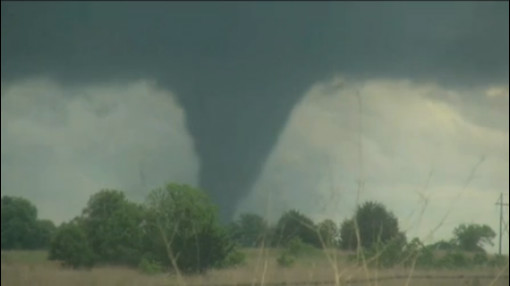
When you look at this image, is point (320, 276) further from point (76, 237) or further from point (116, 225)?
point (76, 237)

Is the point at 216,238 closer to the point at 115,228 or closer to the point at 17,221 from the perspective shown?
the point at 115,228

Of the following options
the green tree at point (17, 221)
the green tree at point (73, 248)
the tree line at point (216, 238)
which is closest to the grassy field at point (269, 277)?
the tree line at point (216, 238)

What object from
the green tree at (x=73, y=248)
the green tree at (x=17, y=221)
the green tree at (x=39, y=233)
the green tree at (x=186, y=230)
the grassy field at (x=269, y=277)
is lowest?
the grassy field at (x=269, y=277)

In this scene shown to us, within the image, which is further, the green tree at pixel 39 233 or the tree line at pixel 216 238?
the green tree at pixel 39 233

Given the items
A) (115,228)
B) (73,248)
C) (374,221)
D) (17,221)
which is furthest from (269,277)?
(17,221)

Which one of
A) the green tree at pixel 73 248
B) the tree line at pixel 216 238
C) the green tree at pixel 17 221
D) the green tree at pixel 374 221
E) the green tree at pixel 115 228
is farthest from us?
the green tree at pixel 17 221

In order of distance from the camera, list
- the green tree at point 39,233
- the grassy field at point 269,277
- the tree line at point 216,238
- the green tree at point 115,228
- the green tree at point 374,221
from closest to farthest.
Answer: the tree line at point 216,238
the green tree at point 374,221
the grassy field at point 269,277
the green tree at point 115,228
the green tree at point 39,233

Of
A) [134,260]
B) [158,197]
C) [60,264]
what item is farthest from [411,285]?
[60,264]

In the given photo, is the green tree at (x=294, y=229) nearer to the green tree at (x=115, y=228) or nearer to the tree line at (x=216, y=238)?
the tree line at (x=216, y=238)
